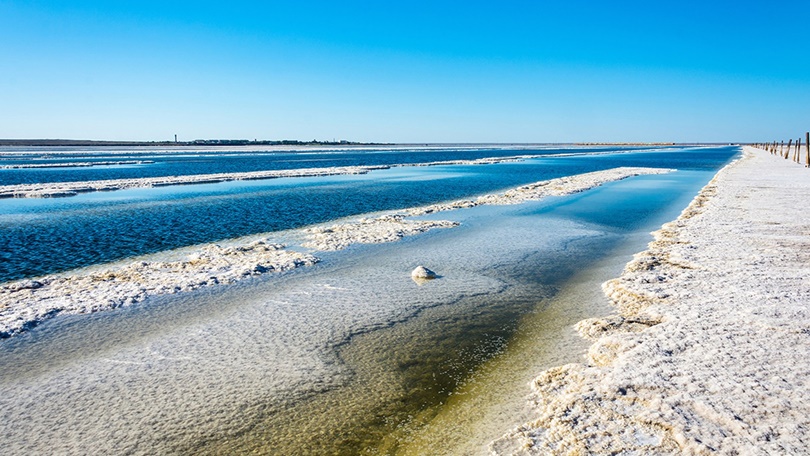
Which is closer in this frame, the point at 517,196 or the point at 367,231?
the point at 367,231

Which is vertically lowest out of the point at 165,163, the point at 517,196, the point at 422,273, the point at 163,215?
the point at 165,163

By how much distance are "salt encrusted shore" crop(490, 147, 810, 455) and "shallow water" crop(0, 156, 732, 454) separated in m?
1.18

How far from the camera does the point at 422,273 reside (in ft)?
33.4

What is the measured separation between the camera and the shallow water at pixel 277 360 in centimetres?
477

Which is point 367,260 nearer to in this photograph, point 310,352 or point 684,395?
point 310,352

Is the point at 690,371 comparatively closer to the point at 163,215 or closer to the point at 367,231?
the point at 367,231

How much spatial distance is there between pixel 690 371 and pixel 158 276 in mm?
9069

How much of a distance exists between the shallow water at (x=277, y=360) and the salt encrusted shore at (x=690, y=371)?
118 centimetres

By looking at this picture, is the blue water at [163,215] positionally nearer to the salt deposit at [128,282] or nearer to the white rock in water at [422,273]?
the salt deposit at [128,282]

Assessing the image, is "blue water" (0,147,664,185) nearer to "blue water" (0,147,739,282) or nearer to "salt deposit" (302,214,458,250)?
"blue water" (0,147,739,282)

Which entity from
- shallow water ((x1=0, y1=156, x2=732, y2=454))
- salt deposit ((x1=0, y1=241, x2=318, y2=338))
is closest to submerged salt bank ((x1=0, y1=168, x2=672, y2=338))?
salt deposit ((x1=0, y1=241, x2=318, y2=338))

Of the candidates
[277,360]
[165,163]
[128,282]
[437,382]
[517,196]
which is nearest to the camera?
[437,382]

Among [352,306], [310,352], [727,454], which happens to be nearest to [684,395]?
[727,454]

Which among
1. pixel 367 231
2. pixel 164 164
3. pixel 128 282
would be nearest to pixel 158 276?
pixel 128 282
